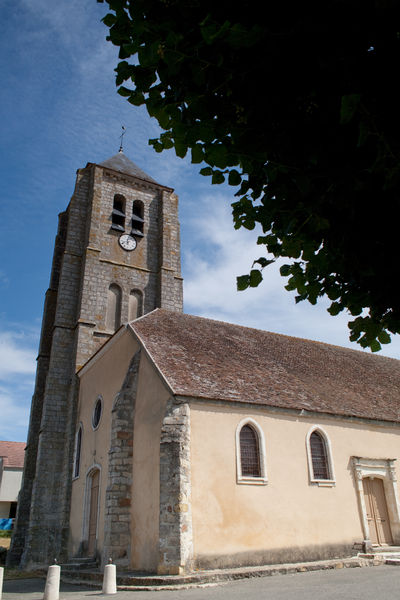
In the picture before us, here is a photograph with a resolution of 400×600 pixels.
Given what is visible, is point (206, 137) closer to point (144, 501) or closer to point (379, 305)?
point (379, 305)

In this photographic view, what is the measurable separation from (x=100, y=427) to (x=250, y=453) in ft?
19.5

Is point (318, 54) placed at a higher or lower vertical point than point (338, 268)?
higher

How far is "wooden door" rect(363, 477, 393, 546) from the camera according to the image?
14.2 metres

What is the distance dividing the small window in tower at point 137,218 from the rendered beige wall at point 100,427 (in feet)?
31.1

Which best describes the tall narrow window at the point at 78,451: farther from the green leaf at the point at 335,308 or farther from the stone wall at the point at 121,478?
the green leaf at the point at 335,308

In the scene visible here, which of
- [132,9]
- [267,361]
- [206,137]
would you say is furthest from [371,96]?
[267,361]

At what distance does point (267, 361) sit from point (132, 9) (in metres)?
14.2

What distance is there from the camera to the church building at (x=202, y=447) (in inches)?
460

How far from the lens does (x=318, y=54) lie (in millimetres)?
2752

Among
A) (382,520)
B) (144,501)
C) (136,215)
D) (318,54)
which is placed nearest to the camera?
(318,54)

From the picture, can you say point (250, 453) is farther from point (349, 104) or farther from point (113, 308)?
point (113, 308)

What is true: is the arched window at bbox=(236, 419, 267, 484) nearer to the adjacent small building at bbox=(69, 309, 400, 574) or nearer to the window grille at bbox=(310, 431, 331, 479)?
the adjacent small building at bbox=(69, 309, 400, 574)

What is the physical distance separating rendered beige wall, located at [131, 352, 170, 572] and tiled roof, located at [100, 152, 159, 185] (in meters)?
16.6

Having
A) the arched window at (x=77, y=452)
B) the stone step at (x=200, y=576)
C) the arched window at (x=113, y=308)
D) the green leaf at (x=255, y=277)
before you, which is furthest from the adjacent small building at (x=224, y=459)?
the green leaf at (x=255, y=277)
